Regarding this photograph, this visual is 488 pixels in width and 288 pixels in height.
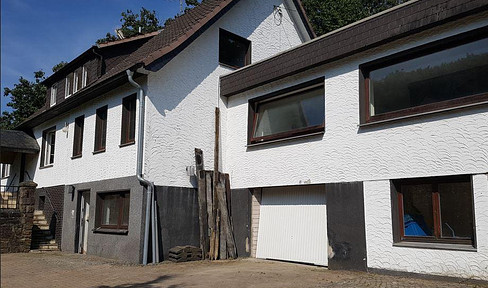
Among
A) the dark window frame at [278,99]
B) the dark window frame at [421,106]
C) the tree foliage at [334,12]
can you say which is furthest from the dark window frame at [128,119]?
the tree foliage at [334,12]

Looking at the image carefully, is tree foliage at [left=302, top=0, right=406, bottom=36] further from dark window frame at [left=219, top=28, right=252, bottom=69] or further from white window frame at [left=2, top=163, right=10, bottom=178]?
white window frame at [left=2, top=163, right=10, bottom=178]

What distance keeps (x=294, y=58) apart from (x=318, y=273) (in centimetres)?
524

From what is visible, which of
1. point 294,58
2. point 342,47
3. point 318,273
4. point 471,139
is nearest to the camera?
point 471,139

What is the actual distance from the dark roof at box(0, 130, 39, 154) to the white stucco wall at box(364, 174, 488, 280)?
1494cm

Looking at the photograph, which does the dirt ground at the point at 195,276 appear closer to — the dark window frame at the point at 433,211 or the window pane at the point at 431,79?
the dark window frame at the point at 433,211

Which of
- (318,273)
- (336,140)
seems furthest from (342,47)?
(318,273)

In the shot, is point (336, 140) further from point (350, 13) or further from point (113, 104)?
point (350, 13)

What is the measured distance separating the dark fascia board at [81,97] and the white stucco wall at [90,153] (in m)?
0.19

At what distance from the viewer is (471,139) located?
7.74 meters

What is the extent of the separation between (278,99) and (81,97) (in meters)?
6.91

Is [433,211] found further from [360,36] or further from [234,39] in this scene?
[234,39]

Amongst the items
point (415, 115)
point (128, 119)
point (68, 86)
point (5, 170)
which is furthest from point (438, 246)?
point (5, 170)

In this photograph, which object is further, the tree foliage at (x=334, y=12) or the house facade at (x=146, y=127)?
the tree foliage at (x=334, y=12)

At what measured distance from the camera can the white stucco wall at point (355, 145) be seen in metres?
7.86
